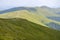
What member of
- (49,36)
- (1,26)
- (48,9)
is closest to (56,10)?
(48,9)

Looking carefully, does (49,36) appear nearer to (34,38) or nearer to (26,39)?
(34,38)

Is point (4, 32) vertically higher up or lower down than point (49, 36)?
higher up

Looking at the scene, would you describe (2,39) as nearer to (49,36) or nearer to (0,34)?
(0,34)

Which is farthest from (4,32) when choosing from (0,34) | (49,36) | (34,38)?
(49,36)

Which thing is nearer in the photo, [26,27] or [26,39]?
[26,39]

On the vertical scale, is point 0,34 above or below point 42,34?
above

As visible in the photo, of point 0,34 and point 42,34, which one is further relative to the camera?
point 42,34

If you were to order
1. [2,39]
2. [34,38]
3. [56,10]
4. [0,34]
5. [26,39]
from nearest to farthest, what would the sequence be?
1. [2,39]
2. [0,34]
3. [26,39]
4. [34,38]
5. [56,10]

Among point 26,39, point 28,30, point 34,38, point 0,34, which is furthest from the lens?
point 28,30

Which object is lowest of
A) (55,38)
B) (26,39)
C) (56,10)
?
(56,10)
